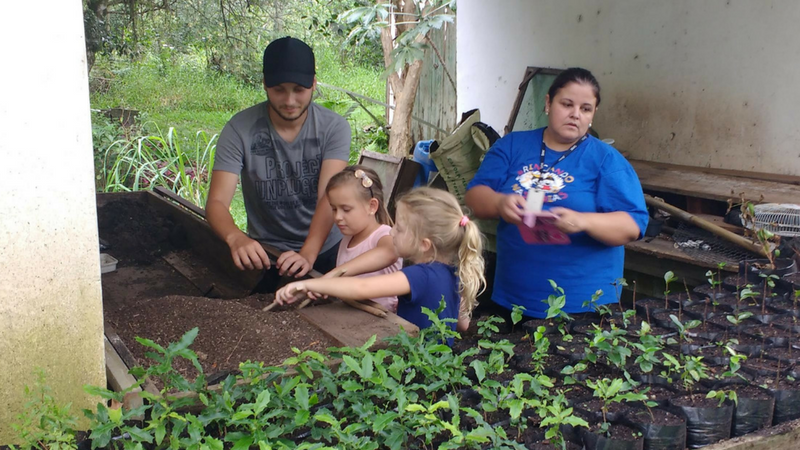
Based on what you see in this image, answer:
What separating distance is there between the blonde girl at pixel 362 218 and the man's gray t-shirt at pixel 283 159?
16.8 inches

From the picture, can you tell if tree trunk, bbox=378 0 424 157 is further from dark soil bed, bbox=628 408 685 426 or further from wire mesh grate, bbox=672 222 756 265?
dark soil bed, bbox=628 408 685 426

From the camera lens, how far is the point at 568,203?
2.75 metres

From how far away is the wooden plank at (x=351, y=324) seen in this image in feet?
7.20

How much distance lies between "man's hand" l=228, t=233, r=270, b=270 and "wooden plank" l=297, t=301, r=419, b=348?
604mm

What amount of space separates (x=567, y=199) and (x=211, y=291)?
2141mm

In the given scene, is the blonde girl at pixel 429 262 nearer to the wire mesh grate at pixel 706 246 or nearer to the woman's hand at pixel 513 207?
the woman's hand at pixel 513 207

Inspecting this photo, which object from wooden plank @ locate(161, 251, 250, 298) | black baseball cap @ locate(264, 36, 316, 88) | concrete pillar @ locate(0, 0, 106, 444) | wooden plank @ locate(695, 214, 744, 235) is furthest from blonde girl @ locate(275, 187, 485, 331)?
wooden plank @ locate(695, 214, 744, 235)

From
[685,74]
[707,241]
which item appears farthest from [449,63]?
[707,241]

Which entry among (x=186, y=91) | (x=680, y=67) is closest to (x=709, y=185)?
(x=680, y=67)

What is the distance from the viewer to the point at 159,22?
42.3ft

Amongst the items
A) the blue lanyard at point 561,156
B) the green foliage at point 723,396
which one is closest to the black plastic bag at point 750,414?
the green foliage at point 723,396

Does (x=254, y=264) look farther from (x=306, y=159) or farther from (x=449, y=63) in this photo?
(x=449, y=63)

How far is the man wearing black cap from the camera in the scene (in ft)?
10.0

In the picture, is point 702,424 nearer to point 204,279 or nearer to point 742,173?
point 742,173
